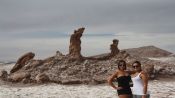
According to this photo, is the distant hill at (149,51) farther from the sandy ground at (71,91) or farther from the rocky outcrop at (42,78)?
the rocky outcrop at (42,78)

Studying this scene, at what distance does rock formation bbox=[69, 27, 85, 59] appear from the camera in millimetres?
29047

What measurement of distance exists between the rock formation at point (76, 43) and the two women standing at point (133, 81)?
1872cm

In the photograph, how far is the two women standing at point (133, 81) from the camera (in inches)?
396

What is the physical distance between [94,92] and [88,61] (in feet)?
24.8

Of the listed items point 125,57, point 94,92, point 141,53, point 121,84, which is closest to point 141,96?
point 121,84

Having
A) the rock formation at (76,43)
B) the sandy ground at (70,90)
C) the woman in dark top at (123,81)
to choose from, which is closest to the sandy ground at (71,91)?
the sandy ground at (70,90)

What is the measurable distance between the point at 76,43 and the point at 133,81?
19058 mm

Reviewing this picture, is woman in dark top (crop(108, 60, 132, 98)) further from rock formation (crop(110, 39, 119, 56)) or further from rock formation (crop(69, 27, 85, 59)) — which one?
rock formation (crop(110, 39, 119, 56))

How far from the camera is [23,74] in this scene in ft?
90.4

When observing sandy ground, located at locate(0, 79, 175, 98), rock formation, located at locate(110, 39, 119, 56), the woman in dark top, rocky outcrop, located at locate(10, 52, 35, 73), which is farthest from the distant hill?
the woman in dark top

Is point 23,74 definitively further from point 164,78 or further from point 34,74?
point 164,78

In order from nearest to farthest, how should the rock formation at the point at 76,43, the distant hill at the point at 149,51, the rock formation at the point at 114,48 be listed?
the rock formation at the point at 76,43
the rock formation at the point at 114,48
the distant hill at the point at 149,51

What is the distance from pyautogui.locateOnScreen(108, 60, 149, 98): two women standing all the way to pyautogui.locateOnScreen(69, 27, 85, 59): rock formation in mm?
18715

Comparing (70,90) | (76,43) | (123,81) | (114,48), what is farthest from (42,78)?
(123,81)
